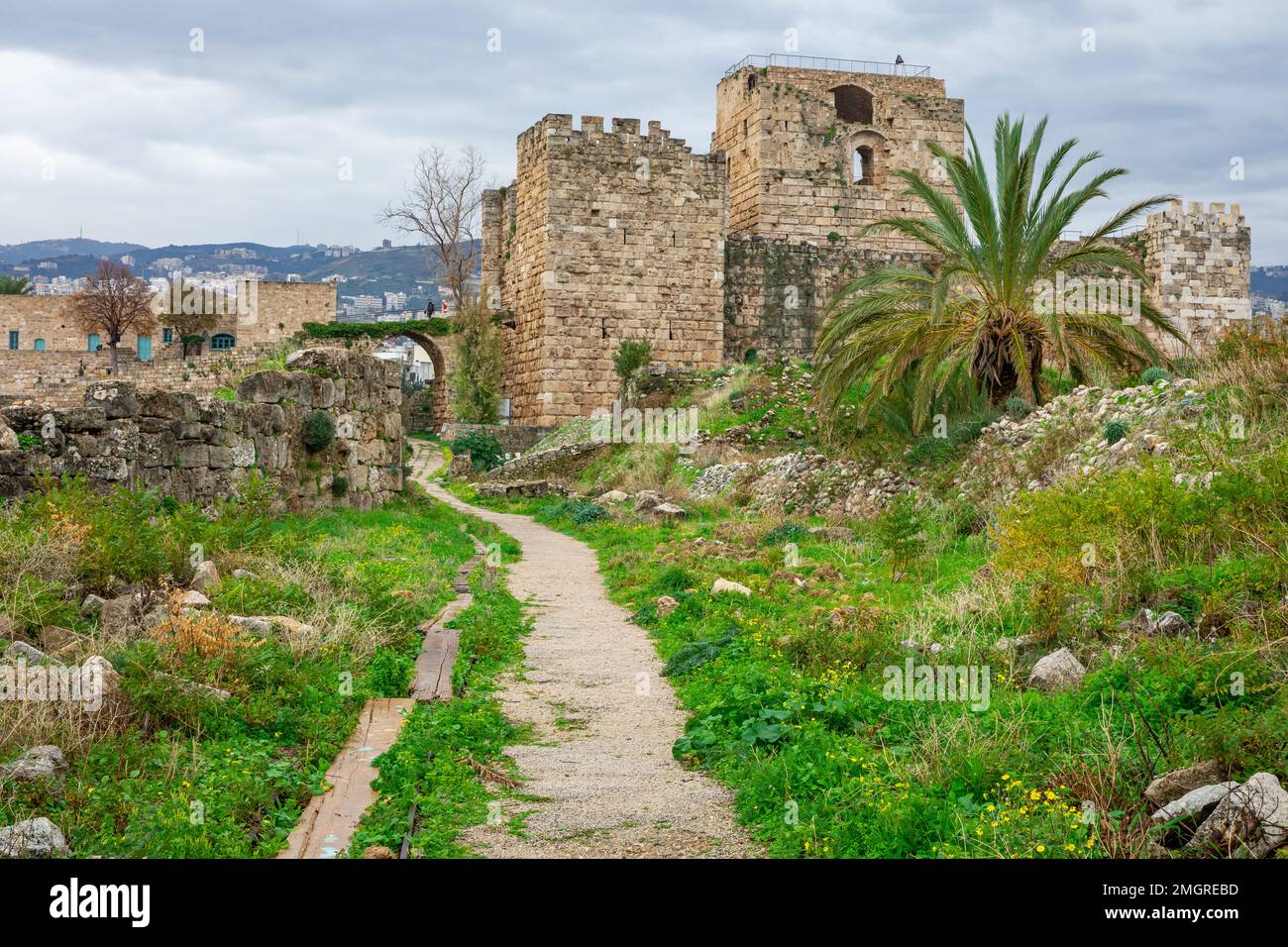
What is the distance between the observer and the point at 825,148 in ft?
92.9

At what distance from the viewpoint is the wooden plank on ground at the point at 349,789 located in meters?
4.71

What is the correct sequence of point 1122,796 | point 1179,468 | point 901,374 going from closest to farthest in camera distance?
point 1122,796 → point 1179,468 → point 901,374

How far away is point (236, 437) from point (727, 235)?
17.1 metres

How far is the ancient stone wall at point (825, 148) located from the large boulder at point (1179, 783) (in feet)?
80.6

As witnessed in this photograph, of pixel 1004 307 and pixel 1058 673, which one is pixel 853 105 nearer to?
pixel 1004 307

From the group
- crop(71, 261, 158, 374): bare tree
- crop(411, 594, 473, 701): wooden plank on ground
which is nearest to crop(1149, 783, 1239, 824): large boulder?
crop(411, 594, 473, 701): wooden plank on ground

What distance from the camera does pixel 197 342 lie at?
44219mm

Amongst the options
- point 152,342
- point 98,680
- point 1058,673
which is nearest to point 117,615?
point 98,680

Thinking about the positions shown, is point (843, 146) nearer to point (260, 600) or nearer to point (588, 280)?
point (588, 280)

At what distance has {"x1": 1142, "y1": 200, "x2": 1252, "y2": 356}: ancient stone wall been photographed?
2944 cm

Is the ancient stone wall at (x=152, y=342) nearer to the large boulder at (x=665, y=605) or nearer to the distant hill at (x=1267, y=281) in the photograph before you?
the large boulder at (x=665, y=605)

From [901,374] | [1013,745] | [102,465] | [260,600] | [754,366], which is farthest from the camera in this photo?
[754,366]

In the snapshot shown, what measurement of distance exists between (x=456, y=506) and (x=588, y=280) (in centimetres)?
725

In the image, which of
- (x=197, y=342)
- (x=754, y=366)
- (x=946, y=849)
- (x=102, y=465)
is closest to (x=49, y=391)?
(x=197, y=342)
